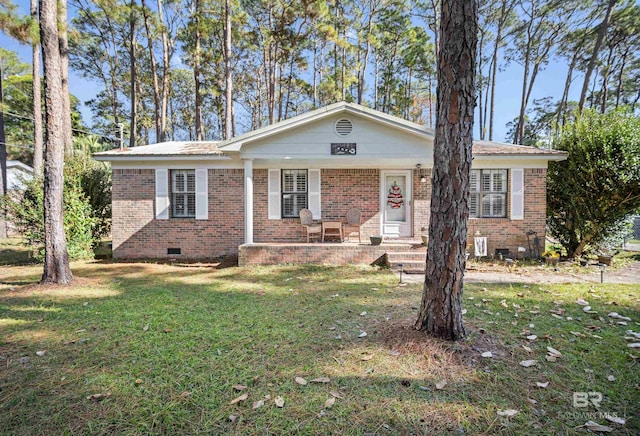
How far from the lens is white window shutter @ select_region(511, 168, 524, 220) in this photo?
9047 millimetres

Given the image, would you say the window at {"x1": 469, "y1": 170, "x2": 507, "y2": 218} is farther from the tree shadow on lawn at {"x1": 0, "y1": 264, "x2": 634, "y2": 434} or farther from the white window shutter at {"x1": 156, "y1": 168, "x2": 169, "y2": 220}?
the white window shutter at {"x1": 156, "y1": 168, "x2": 169, "y2": 220}

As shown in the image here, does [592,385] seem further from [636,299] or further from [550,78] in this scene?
[550,78]

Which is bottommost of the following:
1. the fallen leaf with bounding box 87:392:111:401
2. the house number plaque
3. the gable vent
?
the fallen leaf with bounding box 87:392:111:401

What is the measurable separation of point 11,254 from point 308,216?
10.5 meters

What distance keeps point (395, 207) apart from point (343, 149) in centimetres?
296

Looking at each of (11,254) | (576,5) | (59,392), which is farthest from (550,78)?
(11,254)

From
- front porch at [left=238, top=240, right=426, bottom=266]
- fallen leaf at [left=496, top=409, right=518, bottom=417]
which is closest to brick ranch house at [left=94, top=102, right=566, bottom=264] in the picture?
front porch at [left=238, top=240, right=426, bottom=266]

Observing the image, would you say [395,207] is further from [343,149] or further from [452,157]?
[452,157]

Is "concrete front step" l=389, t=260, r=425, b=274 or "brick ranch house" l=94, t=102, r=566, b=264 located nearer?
"concrete front step" l=389, t=260, r=425, b=274

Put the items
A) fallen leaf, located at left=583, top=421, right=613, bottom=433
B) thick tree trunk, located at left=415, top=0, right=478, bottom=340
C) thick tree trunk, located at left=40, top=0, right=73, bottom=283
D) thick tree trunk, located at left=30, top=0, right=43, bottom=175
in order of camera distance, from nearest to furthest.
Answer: fallen leaf, located at left=583, top=421, right=613, bottom=433
thick tree trunk, located at left=415, top=0, right=478, bottom=340
thick tree trunk, located at left=40, top=0, right=73, bottom=283
thick tree trunk, located at left=30, top=0, right=43, bottom=175

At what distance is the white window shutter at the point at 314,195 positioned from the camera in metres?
9.60

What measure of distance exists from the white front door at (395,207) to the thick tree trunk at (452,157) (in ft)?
22.1

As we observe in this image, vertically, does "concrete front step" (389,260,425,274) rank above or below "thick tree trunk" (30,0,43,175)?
below

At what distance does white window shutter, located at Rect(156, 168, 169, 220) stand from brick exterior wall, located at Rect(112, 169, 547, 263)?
0.70 feet
